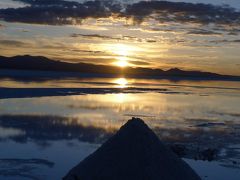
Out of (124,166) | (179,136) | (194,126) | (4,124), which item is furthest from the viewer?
(194,126)

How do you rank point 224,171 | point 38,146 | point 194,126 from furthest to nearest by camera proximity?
point 194,126 → point 38,146 → point 224,171

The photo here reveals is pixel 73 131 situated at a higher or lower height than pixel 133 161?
lower

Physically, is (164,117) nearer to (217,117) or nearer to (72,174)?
(217,117)

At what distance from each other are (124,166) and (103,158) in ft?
0.91

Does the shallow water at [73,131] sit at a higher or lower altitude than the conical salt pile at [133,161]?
lower

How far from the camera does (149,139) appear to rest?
16.8 feet

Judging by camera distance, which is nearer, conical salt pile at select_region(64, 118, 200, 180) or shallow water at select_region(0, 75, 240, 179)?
conical salt pile at select_region(64, 118, 200, 180)

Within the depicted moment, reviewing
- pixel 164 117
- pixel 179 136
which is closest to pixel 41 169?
pixel 179 136

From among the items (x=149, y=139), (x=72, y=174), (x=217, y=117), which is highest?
(x=149, y=139)

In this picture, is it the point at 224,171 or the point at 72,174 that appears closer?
the point at 72,174

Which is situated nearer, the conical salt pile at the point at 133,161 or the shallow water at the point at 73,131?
the conical salt pile at the point at 133,161

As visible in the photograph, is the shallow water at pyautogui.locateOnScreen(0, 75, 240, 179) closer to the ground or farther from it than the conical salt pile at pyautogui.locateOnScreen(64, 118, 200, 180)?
closer to the ground

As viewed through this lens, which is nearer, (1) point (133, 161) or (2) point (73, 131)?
(1) point (133, 161)

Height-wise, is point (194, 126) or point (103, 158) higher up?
point (103, 158)
